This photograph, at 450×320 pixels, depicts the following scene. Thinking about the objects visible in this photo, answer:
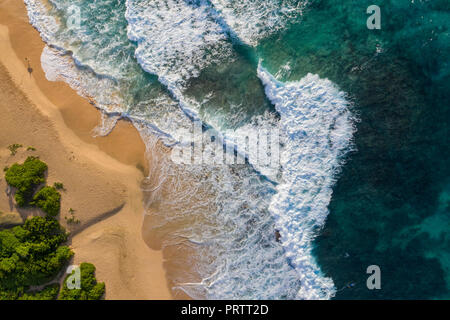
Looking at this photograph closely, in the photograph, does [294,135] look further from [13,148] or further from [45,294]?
[45,294]

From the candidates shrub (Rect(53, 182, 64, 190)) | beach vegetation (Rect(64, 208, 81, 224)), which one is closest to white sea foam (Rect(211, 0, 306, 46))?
shrub (Rect(53, 182, 64, 190))

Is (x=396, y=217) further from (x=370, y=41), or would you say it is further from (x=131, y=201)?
(x=131, y=201)

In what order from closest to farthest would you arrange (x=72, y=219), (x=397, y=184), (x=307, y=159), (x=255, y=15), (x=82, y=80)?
(x=72, y=219) < (x=397, y=184) < (x=307, y=159) < (x=82, y=80) < (x=255, y=15)

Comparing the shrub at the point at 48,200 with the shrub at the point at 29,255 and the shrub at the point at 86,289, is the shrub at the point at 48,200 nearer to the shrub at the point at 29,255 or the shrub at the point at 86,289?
the shrub at the point at 29,255

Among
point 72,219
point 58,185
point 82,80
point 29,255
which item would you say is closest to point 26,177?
point 58,185
